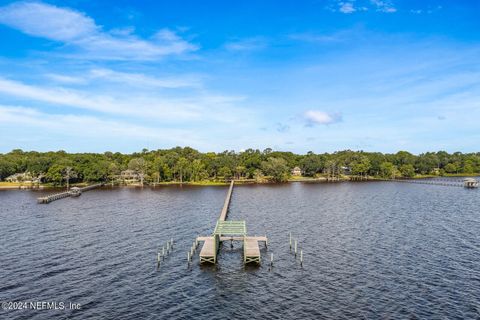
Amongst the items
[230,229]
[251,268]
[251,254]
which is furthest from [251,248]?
[230,229]

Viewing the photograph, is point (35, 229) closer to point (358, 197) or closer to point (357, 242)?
point (357, 242)

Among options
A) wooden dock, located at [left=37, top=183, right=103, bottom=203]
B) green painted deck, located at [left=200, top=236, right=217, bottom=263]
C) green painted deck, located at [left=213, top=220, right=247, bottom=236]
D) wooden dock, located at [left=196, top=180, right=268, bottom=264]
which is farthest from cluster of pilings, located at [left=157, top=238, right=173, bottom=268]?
wooden dock, located at [left=37, top=183, right=103, bottom=203]

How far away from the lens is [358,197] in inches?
5399

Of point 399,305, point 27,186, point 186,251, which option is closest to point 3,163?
point 27,186

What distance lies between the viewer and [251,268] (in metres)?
54.5

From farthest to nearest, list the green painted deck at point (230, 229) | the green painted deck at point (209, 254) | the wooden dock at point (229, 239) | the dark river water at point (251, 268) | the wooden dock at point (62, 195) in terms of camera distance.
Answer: the wooden dock at point (62, 195) → the green painted deck at point (230, 229) → the wooden dock at point (229, 239) → the green painted deck at point (209, 254) → the dark river water at point (251, 268)

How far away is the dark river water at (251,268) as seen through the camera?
41344 mm

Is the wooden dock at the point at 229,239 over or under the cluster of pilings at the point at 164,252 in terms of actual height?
over

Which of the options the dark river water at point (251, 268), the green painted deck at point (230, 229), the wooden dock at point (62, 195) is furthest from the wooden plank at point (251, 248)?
the wooden dock at point (62, 195)

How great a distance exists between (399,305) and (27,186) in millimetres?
189669

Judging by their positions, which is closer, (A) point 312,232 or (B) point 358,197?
(A) point 312,232

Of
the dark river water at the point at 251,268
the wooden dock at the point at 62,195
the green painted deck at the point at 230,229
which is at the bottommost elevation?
the dark river water at the point at 251,268

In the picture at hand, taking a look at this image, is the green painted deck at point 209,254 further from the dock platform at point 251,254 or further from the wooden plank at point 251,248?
the wooden plank at point 251,248

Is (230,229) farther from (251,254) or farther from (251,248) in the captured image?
(251,254)
